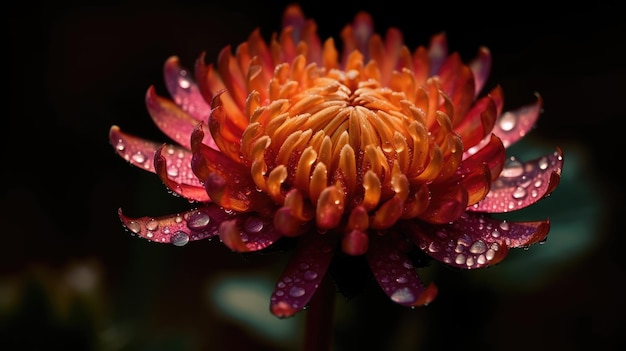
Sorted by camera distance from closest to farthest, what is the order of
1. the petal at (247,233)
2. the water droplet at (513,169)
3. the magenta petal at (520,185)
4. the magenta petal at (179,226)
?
the petal at (247,233)
the magenta petal at (179,226)
the magenta petal at (520,185)
the water droplet at (513,169)

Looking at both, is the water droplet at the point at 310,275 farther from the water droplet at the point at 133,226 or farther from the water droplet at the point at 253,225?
the water droplet at the point at 133,226

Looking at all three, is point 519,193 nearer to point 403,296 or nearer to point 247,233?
point 403,296

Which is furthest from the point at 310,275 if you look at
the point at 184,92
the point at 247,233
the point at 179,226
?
the point at 184,92

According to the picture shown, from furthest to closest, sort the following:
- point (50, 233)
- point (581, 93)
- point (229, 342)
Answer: point (581, 93), point (50, 233), point (229, 342)

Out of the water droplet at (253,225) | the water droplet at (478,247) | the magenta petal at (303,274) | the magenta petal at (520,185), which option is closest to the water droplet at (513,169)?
the magenta petal at (520,185)

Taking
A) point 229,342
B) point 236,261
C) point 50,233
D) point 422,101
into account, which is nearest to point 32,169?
point 50,233

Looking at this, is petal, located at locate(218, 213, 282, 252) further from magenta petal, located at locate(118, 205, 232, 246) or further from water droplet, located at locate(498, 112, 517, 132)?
water droplet, located at locate(498, 112, 517, 132)

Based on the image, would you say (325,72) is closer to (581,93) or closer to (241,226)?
(241,226)
